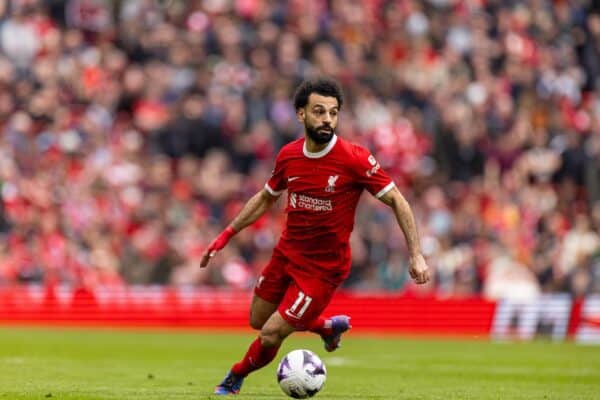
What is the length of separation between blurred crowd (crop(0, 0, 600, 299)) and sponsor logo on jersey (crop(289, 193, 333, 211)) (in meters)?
14.3

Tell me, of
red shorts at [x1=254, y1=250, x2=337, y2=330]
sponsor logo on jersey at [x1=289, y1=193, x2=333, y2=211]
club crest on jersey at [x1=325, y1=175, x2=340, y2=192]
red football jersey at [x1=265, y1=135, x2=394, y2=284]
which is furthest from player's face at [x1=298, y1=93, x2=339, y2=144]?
red shorts at [x1=254, y1=250, x2=337, y2=330]

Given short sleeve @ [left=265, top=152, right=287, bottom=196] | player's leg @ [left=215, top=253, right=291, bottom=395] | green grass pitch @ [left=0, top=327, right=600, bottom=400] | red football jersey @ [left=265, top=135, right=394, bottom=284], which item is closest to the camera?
red football jersey @ [left=265, top=135, right=394, bottom=284]

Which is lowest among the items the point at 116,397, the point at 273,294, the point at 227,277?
the point at 227,277

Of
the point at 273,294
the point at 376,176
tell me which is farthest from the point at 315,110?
the point at 273,294

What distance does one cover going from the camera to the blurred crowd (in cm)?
2748

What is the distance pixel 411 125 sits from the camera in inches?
1176

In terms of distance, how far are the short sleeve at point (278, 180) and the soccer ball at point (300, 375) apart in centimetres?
158

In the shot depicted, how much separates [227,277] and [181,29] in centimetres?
618

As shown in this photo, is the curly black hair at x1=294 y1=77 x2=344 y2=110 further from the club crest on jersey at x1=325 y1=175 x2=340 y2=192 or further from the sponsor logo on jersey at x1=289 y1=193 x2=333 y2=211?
the sponsor logo on jersey at x1=289 y1=193 x2=333 y2=211

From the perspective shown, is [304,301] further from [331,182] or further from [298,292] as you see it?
[331,182]

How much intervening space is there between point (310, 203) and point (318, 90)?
3.21 feet

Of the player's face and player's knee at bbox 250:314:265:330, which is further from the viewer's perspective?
player's knee at bbox 250:314:265:330

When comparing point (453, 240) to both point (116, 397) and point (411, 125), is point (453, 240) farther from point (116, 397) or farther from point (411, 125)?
point (116, 397)

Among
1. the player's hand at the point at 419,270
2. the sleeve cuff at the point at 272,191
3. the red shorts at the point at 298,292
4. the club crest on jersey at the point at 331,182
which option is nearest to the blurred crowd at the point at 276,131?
the sleeve cuff at the point at 272,191
